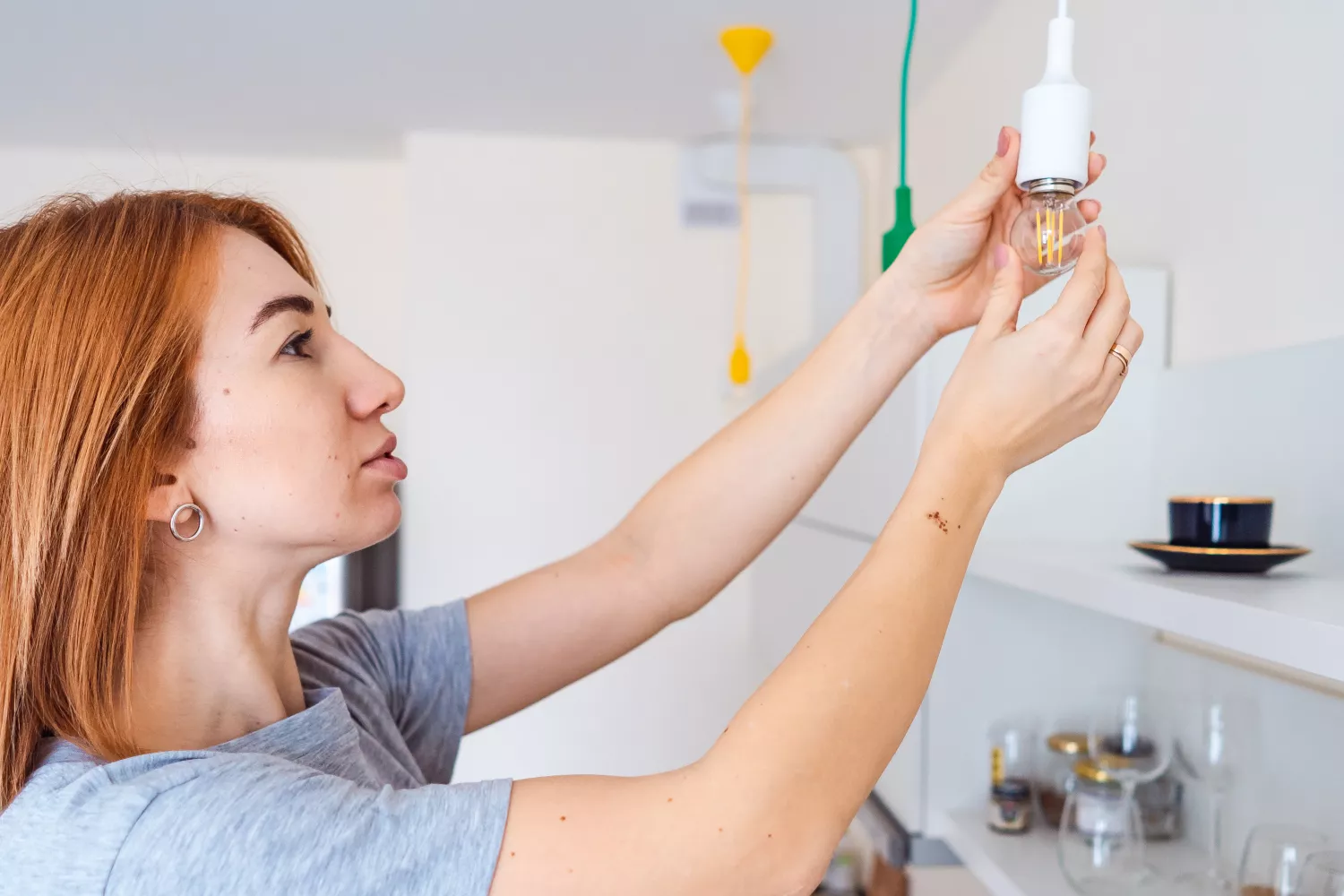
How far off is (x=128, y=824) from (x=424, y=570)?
1.90 m

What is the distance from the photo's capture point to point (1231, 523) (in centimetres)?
86

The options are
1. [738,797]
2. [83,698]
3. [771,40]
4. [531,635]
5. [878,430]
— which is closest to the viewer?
[738,797]

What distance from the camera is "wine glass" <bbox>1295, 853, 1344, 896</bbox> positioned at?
79 centimetres

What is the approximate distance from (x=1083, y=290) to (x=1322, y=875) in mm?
522

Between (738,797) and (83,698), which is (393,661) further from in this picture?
(738,797)

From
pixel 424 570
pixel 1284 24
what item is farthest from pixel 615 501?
pixel 1284 24

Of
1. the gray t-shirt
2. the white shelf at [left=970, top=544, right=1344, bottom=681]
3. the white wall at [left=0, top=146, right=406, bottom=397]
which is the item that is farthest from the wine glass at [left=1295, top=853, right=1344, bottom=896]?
the white wall at [left=0, top=146, right=406, bottom=397]

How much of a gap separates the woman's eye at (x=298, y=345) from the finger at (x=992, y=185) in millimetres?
477

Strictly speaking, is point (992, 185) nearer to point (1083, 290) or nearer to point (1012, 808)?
point (1083, 290)

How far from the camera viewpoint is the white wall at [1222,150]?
100 cm

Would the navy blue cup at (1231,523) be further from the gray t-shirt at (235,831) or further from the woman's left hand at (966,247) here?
the gray t-shirt at (235,831)

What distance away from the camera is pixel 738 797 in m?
0.55

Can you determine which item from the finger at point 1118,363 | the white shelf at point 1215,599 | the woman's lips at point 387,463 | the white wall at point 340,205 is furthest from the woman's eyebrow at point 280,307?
the white wall at point 340,205

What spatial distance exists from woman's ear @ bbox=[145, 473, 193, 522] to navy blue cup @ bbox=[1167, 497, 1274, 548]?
79 centimetres
